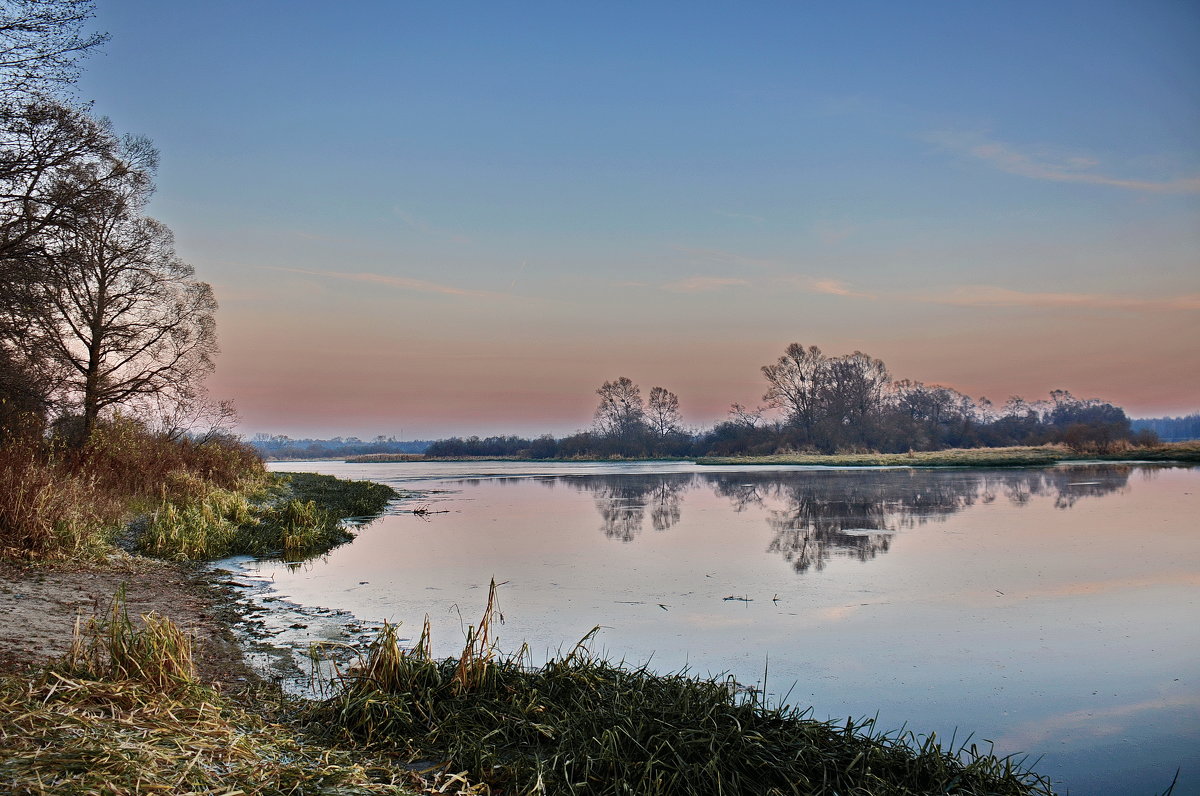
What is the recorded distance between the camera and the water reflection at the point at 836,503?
34.5 ft

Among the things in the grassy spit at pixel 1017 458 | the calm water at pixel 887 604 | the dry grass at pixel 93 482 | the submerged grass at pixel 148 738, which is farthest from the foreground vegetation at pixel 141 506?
the grassy spit at pixel 1017 458

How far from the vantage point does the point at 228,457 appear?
2053 centimetres

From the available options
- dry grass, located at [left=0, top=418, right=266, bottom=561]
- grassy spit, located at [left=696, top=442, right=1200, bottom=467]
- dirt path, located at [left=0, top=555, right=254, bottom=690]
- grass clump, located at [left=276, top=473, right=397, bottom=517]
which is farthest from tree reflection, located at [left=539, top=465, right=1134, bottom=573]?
grassy spit, located at [left=696, top=442, right=1200, bottom=467]

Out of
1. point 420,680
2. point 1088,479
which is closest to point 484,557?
point 420,680

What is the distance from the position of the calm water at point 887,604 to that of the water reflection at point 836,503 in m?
0.12

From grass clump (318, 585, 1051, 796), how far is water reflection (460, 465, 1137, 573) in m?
4.95

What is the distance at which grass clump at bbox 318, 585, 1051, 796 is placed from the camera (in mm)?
3037

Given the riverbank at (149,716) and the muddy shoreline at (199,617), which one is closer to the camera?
the riverbank at (149,716)

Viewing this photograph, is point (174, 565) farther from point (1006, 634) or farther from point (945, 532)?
point (945, 532)

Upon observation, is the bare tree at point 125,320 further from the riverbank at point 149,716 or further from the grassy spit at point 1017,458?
the grassy spit at point 1017,458

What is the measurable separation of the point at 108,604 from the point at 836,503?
14273 millimetres

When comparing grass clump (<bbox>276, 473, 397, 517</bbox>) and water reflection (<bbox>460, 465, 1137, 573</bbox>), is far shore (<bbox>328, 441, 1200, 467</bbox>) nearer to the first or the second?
water reflection (<bbox>460, 465, 1137, 573</bbox>)

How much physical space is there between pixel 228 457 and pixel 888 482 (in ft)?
66.6

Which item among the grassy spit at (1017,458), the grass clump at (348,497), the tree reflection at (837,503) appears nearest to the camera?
the tree reflection at (837,503)
